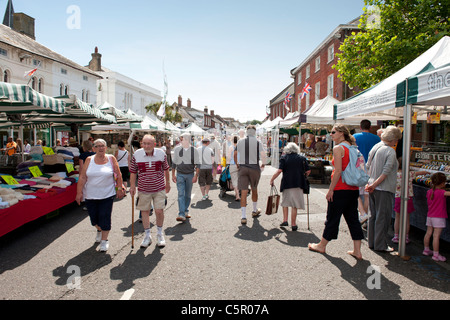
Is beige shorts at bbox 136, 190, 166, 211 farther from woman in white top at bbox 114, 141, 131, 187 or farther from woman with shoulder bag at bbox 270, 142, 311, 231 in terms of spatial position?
woman in white top at bbox 114, 141, 131, 187

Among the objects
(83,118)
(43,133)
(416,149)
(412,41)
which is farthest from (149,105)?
(416,149)

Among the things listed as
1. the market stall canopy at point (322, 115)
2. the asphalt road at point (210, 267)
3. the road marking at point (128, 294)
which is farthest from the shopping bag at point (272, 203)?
the market stall canopy at point (322, 115)

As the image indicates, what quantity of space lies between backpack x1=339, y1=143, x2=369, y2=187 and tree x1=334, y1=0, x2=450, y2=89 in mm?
9136

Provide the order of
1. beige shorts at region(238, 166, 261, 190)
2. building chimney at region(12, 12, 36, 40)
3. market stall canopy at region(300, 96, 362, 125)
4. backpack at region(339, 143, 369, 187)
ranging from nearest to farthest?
backpack at region(339, 143, 369, 187) → beige shorts at region(238, 166, 261, 190) → market stall canopy at region(300, 96, 362, 125) → building chimney at region(12, 12, 36, 40)

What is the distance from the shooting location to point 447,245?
17.5ft

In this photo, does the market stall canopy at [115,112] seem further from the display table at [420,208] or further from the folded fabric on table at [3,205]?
the display table at [420,208]

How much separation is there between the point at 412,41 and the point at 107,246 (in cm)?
1243

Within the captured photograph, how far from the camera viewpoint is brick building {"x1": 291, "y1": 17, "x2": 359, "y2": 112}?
24.0m

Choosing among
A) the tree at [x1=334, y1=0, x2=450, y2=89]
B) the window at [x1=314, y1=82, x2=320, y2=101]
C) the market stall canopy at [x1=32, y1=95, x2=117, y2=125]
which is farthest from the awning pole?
the window at [x1=314, y1=82, x2=320, y2=101]

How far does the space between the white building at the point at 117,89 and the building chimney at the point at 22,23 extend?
10.0m

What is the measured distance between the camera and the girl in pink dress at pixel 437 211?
457 cm

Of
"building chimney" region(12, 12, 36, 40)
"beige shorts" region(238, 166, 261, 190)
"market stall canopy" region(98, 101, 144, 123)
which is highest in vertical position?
"building chimney" region(12, 12, 36, 40)

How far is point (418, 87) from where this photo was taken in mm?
4441
